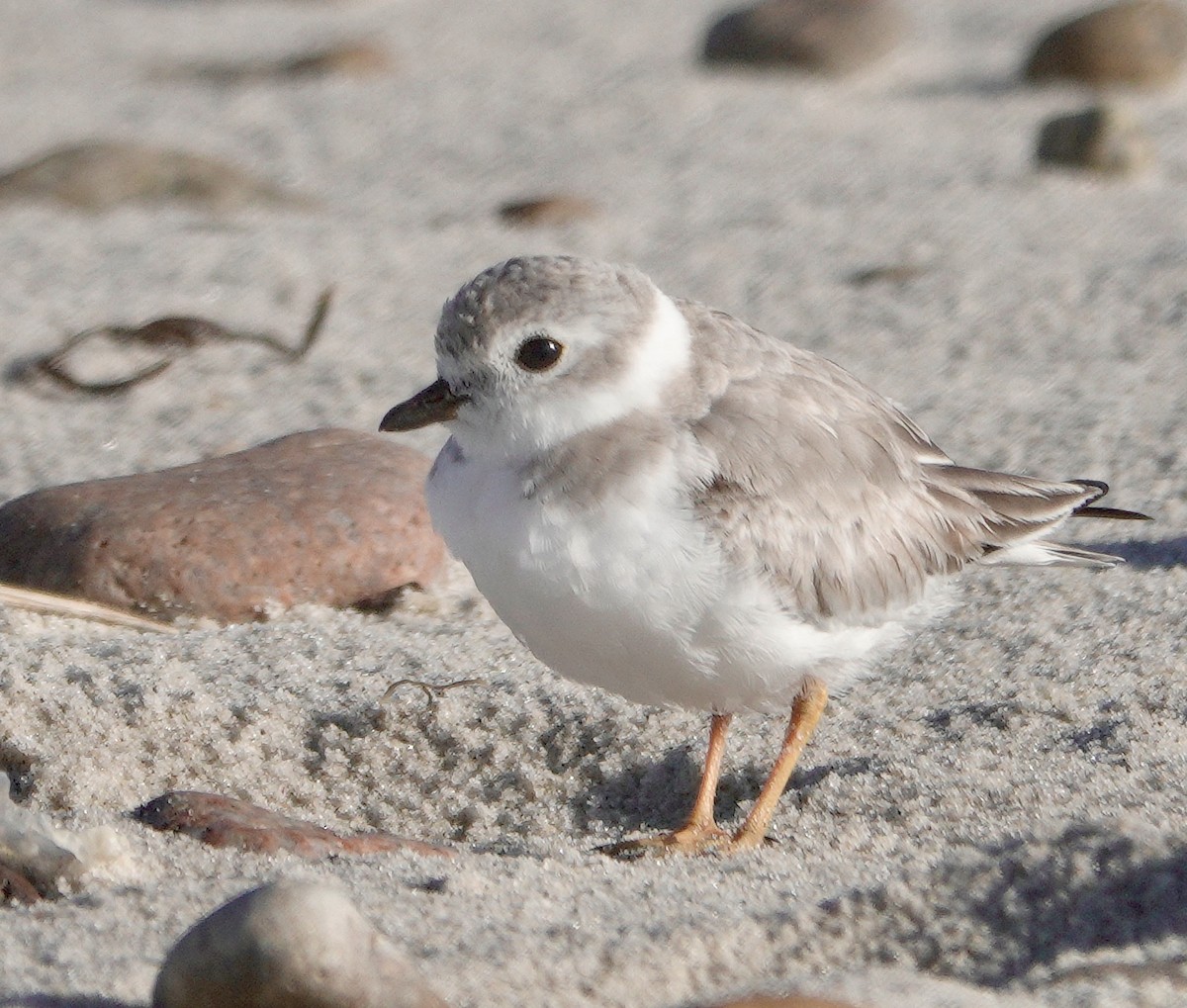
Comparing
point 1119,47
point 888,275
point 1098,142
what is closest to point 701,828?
point 888,275

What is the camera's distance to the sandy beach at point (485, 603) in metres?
2.26

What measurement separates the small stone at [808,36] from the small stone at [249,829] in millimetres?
5699

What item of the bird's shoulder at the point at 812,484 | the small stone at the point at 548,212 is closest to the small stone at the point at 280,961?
the bird's shoulder at the point at 812,484

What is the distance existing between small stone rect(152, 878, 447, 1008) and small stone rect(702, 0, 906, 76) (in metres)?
6.33

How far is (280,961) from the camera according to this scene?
190 cm

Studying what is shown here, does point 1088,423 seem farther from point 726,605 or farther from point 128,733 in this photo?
point 128,733

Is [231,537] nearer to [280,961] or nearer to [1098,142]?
[280,961]

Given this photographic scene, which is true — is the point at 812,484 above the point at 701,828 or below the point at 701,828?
above

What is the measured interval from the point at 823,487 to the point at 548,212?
3.52m

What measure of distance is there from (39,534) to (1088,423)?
2.65 metres

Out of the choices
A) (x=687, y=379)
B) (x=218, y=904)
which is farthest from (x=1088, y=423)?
(x=218, y=904)

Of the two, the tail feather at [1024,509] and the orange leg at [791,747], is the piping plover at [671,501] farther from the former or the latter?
the tail feather at [1024,509]

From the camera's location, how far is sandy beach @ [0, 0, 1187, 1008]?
7.41ft

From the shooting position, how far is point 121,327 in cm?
504
